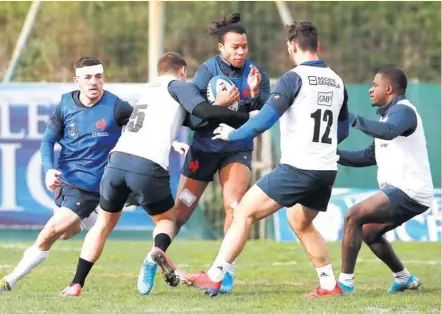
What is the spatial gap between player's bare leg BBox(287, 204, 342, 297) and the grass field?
0.59ft

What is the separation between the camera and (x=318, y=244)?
32.6 feet

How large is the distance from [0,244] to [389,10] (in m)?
9.20

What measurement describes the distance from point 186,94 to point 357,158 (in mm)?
1815

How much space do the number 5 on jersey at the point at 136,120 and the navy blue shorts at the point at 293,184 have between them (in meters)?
1.03

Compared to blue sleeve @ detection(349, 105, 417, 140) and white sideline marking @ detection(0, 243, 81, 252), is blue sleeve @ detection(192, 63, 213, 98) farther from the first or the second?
white sideline marking @ detection(0, 243, 81, 252)

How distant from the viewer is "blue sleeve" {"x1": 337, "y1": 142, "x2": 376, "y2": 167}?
10758mm

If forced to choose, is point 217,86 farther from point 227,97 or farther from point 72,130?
point 72,130

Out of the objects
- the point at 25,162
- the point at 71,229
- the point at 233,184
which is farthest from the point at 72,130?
the point at 25,162

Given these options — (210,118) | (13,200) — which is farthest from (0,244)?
(210,118)

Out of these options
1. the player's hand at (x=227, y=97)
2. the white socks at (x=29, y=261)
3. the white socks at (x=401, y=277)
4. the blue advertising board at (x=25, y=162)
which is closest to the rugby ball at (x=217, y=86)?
the player's hand at (x=227, y=97)

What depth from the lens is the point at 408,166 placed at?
10.5 meters

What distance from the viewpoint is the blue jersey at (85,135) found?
10.2 m

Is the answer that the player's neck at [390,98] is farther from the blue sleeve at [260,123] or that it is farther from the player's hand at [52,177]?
the player's hand at [52,177]

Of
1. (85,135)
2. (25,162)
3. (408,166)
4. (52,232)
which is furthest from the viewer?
(25,162)
